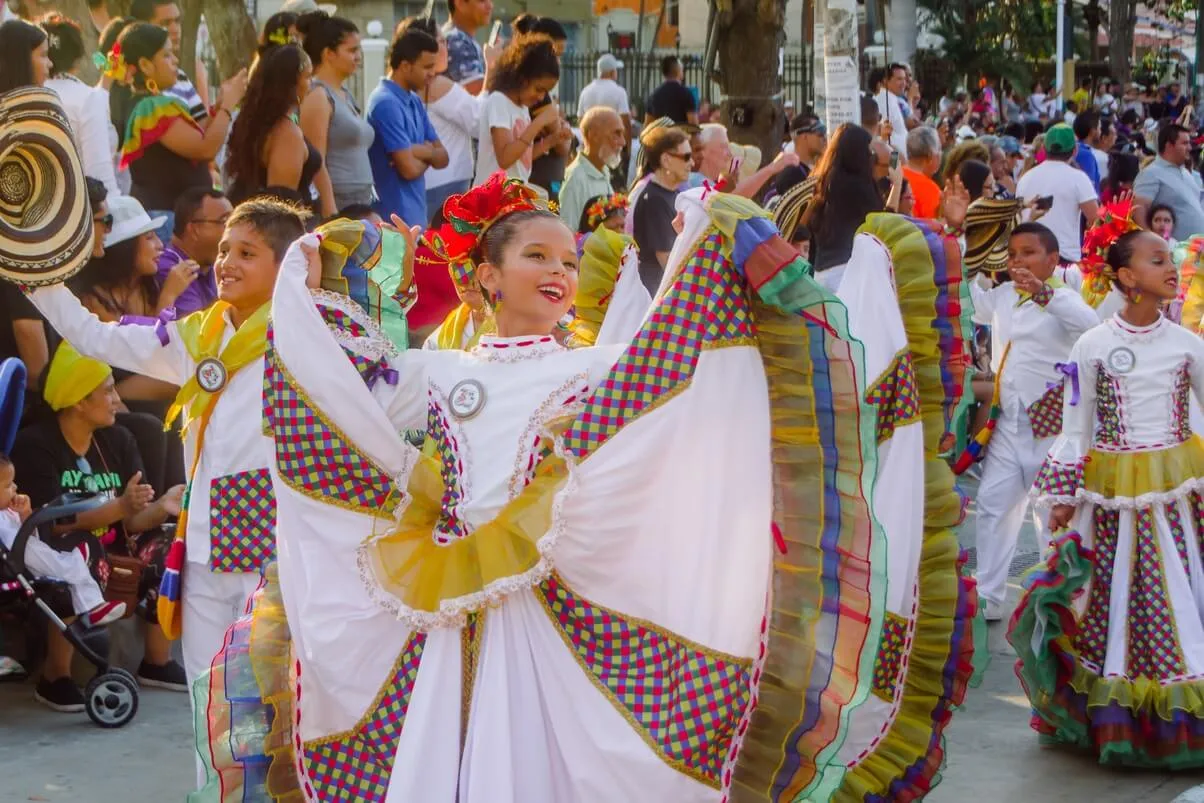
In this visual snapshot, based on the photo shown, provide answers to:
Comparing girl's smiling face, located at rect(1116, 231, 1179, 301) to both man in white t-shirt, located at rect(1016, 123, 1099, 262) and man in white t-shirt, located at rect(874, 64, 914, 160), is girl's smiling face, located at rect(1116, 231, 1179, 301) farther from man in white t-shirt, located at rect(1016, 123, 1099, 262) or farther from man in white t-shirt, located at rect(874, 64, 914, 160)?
man in white t-shirt, located at rect(874, 64, 914, 160)

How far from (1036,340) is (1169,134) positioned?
19.3 ft

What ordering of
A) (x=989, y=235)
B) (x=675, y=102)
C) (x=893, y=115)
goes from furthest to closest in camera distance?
(x=893, y=115) → (x=675, y=102) → (x=989, y=235)

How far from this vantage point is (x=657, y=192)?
9.20 metres

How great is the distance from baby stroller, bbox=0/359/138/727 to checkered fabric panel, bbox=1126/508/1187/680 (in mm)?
3446

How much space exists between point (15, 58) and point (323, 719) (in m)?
3.96

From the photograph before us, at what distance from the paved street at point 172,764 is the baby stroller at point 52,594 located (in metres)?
0.08

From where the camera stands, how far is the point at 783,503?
410 cm

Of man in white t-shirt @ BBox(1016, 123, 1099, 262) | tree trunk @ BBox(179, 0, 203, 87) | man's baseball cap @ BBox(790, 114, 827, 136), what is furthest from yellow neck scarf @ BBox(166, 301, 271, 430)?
man in white t-shirt @ BBox(1016, 123, 1099, 262)

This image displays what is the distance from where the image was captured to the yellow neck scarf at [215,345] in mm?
5457

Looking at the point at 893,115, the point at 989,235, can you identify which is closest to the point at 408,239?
the point at 989,235

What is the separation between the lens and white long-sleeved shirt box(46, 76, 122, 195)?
7863 millimetres

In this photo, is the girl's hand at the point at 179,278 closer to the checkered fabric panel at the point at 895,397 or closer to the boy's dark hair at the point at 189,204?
the boy's dark hair at the point at 189,204

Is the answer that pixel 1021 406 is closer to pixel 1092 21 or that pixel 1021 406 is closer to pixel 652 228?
pixel 652 228

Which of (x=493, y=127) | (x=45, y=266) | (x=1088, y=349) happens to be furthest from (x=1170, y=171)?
(x=45, y=266)
